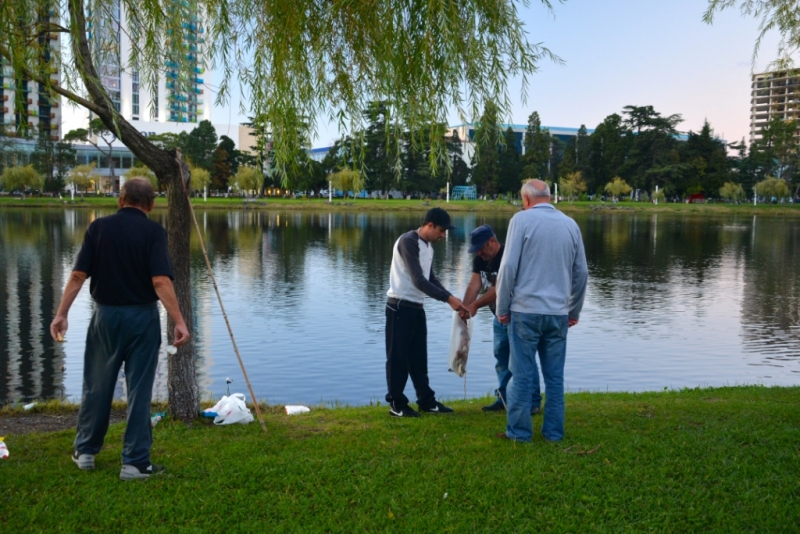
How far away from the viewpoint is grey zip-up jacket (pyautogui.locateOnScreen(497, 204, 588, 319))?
562 cm

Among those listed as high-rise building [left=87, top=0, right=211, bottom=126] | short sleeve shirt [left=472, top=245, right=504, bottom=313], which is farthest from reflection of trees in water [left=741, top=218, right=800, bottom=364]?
high-rise building [left=87, top=0, right=211, bottom=126]

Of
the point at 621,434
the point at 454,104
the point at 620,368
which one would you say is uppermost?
the point at 454,104

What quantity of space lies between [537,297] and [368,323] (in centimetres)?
1326

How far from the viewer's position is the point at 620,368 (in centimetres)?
1420

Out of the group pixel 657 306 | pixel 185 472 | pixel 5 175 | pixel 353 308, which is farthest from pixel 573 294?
pixel 5 175

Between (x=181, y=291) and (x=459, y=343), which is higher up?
(x=181, y=291)

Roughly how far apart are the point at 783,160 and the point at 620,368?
11194 centimetres

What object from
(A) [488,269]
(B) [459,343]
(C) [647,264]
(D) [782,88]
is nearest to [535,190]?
(A) [488,269]

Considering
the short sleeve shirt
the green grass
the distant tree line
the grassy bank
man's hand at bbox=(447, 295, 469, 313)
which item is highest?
the distant tree line

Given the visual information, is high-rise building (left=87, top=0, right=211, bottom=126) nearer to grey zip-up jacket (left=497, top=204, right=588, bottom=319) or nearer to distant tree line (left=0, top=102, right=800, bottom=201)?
grey zip-up jacket (left=497, top=204, right=588, bottom=319)

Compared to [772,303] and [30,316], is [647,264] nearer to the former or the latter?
[772,303]

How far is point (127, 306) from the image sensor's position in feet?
16.0

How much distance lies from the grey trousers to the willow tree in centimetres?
164

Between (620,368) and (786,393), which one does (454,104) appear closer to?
(786,393)
